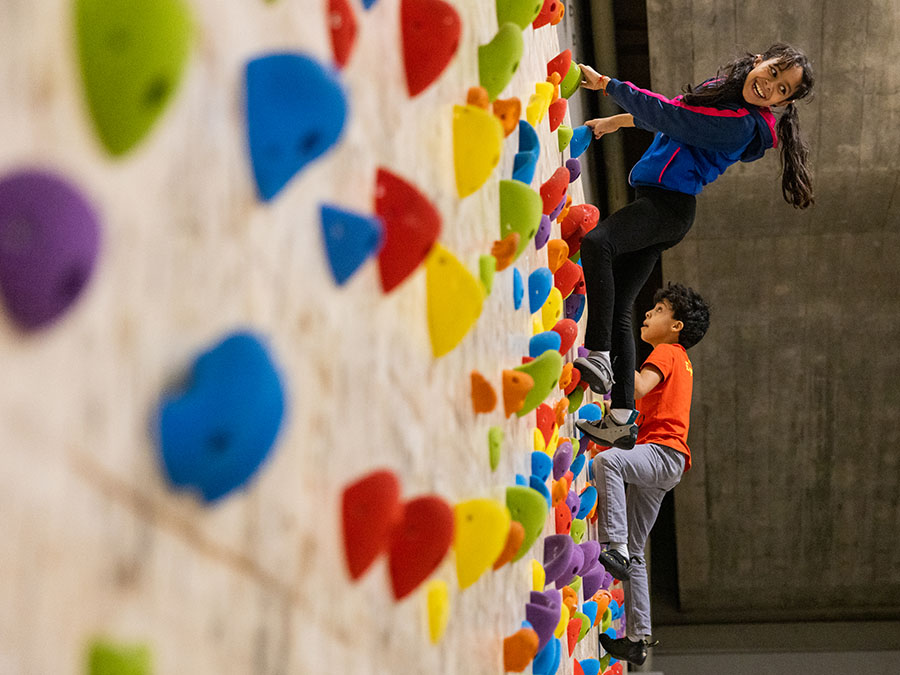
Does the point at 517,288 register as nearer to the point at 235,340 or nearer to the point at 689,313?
the point at 235,340

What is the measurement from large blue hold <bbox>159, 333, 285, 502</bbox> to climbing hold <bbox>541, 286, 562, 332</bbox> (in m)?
1.50

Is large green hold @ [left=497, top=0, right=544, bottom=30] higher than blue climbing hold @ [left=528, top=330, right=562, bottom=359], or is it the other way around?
large green hold @ [left=497, top=0, right=544, bottom=30]

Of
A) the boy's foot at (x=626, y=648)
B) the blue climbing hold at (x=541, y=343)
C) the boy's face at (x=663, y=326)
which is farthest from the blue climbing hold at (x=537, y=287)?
the boy's foot at (x=626, y=648)

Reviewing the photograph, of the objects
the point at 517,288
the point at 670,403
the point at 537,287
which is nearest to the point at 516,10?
the point at 517,288

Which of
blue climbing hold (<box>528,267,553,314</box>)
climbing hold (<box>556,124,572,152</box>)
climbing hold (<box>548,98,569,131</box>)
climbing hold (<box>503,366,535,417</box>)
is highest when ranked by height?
climbing hold (<box>548,98,569,131</box>)

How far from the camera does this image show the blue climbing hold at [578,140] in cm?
280

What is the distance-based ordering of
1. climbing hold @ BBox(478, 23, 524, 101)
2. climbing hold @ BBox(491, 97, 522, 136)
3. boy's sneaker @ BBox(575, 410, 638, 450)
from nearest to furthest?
climbing hold @ BBox(478, 23, 524, 101) → climbing hold @ BBox(491, 97, 522, 136) → boy's sneaker @ BBox(575, 410, 638, 450)

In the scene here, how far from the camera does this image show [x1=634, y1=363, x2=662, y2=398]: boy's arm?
308 cm

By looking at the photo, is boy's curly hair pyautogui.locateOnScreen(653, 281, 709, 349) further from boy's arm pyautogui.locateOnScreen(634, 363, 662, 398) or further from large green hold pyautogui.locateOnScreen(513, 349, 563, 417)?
large green hold pyautogui.locateOnScreen(513, 349, 563, 417)

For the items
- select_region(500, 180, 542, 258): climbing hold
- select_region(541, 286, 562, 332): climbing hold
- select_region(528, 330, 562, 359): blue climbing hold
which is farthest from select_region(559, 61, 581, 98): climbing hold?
select_region(500, 180, 542, 258): climbing hold

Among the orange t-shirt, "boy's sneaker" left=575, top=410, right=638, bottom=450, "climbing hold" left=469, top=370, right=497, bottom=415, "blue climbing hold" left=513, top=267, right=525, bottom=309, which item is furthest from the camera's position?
the orange t-shirt

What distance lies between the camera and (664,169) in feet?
8.31

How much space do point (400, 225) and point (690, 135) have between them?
5.59 feet

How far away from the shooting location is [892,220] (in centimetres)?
566
